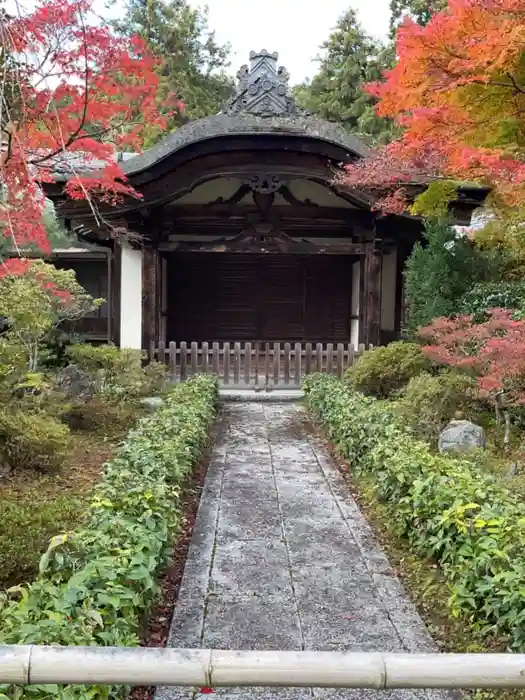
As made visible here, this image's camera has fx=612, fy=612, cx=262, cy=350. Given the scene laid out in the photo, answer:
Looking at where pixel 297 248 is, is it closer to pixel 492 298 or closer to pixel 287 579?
pixel 492 298

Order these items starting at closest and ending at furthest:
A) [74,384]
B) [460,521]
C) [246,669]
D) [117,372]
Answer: [246,669]
[460,521]
[74,384]
[117,372]

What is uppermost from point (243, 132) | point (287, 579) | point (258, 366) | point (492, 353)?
point (243, 132)

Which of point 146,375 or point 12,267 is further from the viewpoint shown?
point 146,375

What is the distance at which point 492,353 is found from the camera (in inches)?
270

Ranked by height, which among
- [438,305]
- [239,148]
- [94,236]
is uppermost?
[239,148]

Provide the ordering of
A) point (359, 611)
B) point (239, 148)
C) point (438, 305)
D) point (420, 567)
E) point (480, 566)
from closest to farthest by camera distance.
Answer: point (480, 566) < point (359, 611) < point (420, 567) < point (438, 305) < point (239, 148)

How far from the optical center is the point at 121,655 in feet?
4.98

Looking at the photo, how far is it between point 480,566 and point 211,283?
12.0 m

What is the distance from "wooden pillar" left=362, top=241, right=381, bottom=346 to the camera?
38.6 feet

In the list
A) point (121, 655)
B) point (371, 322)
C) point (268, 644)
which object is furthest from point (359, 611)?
point (371, 322)

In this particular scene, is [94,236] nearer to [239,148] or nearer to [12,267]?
[239,148]

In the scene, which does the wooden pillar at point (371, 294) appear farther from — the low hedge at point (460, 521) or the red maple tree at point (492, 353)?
the low hedge at point (460, 521)

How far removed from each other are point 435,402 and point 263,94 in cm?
688

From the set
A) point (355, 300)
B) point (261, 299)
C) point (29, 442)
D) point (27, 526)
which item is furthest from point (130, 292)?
point (27, 526)
